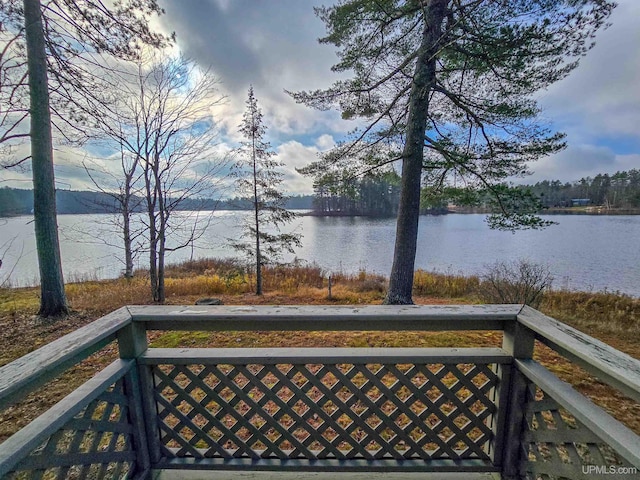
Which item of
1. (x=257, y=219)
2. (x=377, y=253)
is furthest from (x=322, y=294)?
(x=377, y=253)

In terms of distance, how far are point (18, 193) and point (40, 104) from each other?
2.18 metres

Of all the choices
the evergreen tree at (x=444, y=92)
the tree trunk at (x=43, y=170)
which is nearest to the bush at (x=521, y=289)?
the evergreen tree at (x=444, y=92)

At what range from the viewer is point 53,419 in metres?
0.92

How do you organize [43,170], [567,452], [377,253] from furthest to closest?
1. [377,253]
2. [43,170]
3. [567,452]

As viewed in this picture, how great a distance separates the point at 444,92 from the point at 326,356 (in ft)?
16.7

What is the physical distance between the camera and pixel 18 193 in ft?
17.9

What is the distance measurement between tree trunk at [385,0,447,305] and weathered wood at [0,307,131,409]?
4706mm

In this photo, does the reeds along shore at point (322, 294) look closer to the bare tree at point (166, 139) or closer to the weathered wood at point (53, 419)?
the bare tree at point (166, 139)

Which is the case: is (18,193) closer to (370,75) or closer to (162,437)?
(162,437)

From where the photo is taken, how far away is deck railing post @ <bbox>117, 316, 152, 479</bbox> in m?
1.31

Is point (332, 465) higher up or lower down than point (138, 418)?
lower down

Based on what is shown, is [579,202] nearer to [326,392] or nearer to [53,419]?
[326,392]

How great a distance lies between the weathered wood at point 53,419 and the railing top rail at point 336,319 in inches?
9.2

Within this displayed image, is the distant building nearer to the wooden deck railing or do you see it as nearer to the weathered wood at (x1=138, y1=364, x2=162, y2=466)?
the wooden deck railing
